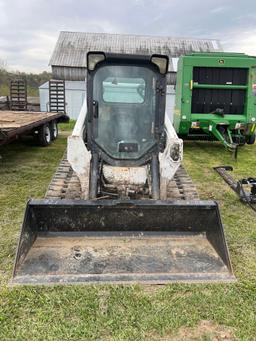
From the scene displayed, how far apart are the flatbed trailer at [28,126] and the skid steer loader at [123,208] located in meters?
2.05

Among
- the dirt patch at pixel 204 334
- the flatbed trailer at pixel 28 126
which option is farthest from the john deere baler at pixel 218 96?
the dirt patch at pixel 204 334

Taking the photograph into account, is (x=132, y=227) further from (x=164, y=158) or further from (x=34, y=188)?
(x=34, y=188)

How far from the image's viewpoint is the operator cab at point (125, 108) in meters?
4.08

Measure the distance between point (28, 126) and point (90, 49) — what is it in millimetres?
18436

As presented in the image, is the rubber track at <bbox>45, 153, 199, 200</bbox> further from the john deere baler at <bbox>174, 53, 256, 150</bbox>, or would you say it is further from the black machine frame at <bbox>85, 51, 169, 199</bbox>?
the john deere baler at <bbox>174, 53, 256, 150</bbox>

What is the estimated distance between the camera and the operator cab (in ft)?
13.4

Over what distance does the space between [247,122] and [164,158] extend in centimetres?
567

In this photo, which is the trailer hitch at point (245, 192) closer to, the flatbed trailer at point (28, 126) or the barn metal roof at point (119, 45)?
the flatbed trailer at point (28, 126)

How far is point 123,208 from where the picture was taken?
3381 mm

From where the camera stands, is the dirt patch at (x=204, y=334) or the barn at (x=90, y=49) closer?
the dirt patch at (x=204, y=334)

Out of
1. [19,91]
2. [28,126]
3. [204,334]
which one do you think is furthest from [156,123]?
[19,91]

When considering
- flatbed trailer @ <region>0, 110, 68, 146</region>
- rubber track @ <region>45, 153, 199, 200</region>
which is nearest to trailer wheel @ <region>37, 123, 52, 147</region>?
flatbed trailer @ <region>0, 110, 68, 146</region>

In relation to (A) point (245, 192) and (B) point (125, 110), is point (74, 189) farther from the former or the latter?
(A) point (245, 192)

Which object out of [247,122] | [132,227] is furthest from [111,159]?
[247,122]
